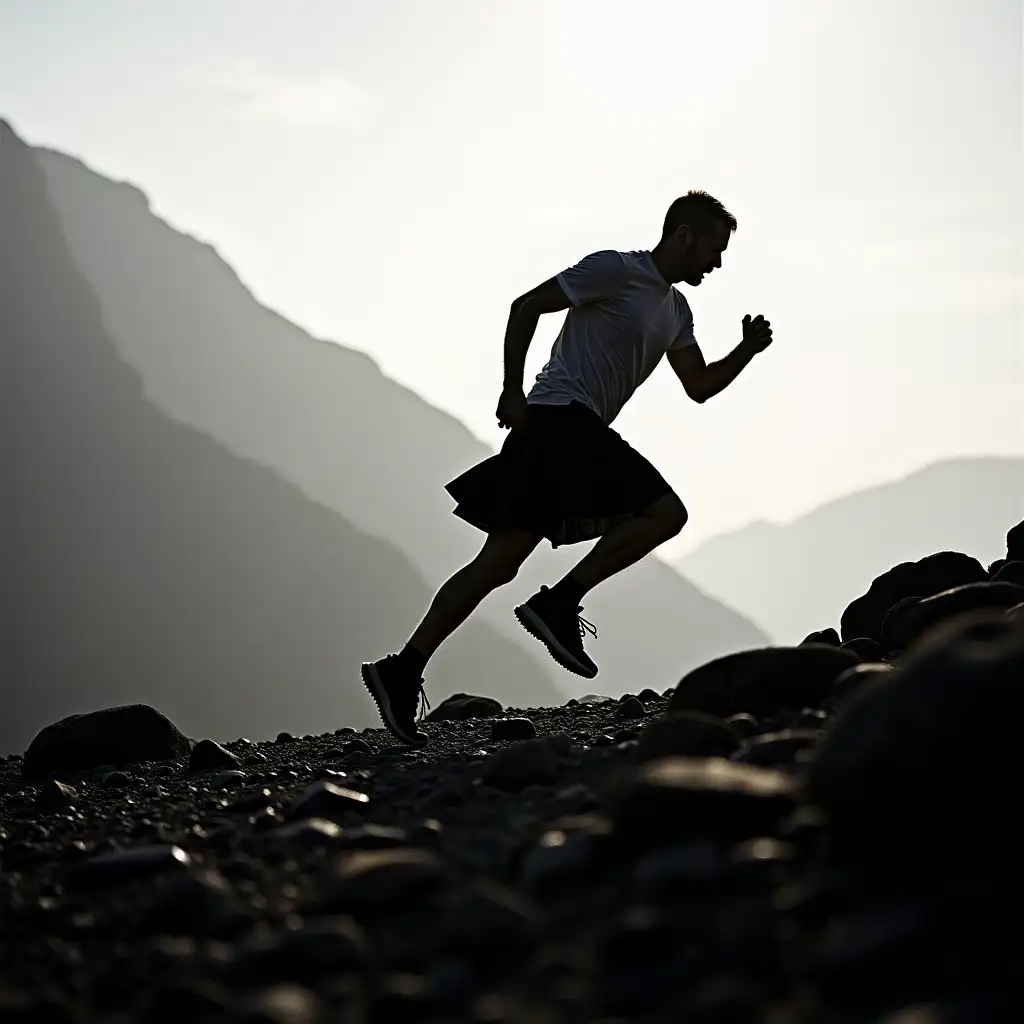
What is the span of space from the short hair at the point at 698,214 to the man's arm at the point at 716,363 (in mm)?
726

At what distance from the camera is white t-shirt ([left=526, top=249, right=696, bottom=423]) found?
633 centimetres

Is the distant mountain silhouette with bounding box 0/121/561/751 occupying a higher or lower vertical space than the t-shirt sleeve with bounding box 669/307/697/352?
higher

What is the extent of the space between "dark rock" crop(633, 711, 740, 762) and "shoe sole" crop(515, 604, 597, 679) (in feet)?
9.35

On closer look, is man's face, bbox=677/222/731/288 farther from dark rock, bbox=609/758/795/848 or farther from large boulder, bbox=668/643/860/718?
dark rock, bbox=609/758/795/848

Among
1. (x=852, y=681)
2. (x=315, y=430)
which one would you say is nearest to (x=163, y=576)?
(x=315, y=430)

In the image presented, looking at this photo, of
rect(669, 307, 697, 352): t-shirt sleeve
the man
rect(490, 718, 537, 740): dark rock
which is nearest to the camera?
rect(490, 718, 537, 740): dark rock

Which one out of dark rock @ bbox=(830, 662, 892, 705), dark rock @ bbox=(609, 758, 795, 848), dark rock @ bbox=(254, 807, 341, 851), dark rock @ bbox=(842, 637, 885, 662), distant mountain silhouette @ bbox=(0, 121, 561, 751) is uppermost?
distant mountain silhouette @ bbox=(0, 121, 561, 751)

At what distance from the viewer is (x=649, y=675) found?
172125 millimetres

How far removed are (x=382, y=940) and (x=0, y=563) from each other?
125 m

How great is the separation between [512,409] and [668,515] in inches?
37.0

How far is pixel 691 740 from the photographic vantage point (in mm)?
3279

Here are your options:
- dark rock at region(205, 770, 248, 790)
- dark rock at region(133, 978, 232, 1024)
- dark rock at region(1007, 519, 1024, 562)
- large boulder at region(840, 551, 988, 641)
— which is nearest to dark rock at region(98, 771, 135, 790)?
dark rock at region(205, 770, 248, 790)

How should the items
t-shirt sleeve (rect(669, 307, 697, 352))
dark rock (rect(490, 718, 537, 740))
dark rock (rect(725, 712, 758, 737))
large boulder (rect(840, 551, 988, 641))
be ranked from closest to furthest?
dark rock (rect(725, 712, 758, 737)) < dark rock (rect(490, 718, 537, 740)) < t-shirt sleeve (rect(669, 307, 697, 352)) < large boulder (rect(840, 551, 988, 641))

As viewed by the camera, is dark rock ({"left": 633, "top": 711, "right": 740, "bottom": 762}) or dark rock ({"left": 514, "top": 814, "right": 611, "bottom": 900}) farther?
dark rock ({"left": 633, "top": 711, "right": 740, "bottom": 762})
